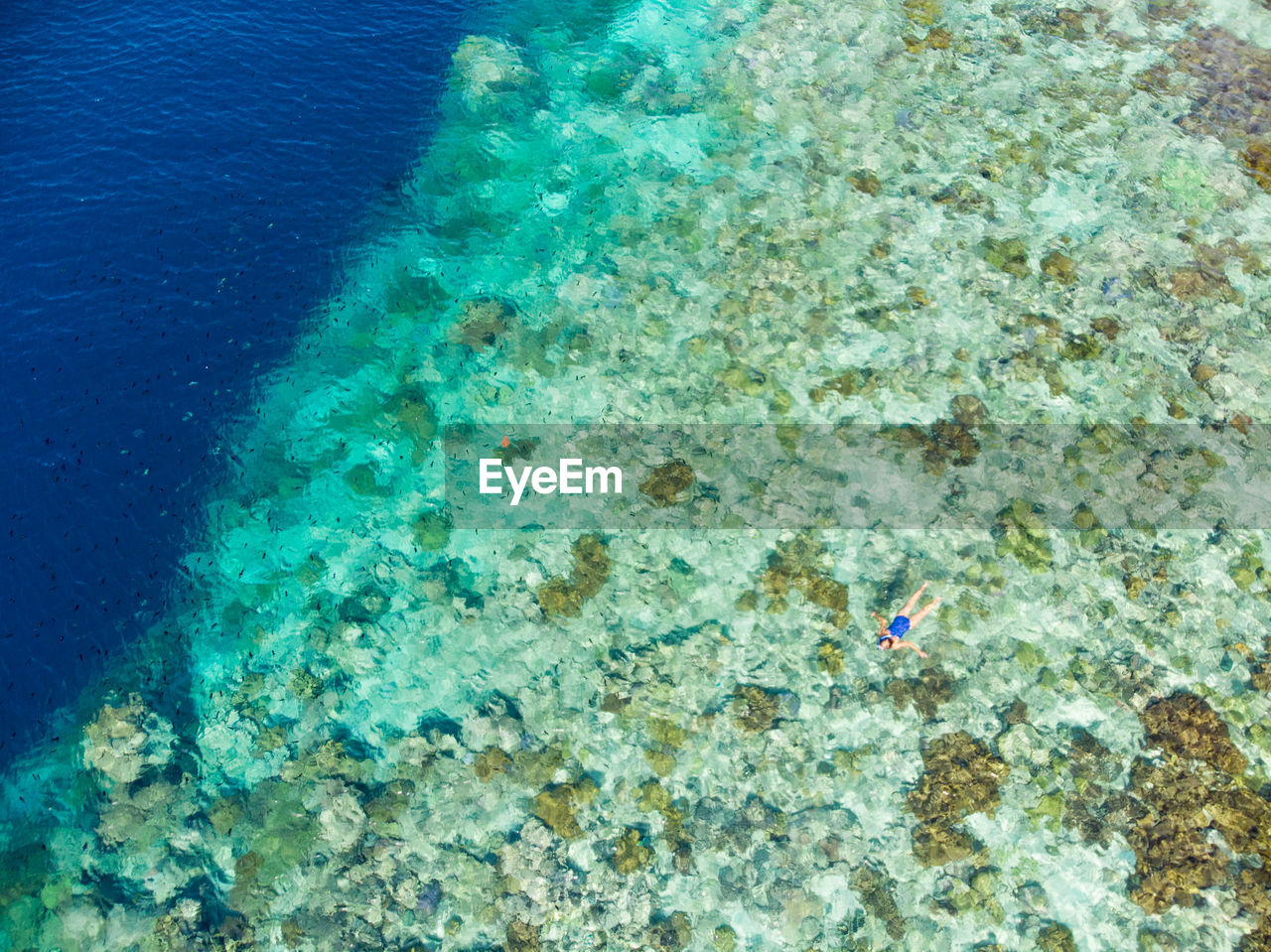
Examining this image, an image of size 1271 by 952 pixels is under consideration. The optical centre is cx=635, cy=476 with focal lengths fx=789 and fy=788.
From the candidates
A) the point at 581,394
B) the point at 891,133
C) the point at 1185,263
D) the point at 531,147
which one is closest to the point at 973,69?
the point at 891,133

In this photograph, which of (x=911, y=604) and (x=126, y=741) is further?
(x=911, y=604)

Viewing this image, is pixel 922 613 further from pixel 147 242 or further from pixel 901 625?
pixel 147 242

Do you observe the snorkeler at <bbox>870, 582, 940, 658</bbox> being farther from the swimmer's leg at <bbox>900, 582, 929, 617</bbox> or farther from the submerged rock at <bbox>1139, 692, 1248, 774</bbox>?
the submerged rock at <bbox>1139, 692, 1248, 774</bbox>

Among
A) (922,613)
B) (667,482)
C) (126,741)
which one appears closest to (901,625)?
(922,613)

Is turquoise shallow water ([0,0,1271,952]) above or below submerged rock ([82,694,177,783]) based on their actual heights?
above

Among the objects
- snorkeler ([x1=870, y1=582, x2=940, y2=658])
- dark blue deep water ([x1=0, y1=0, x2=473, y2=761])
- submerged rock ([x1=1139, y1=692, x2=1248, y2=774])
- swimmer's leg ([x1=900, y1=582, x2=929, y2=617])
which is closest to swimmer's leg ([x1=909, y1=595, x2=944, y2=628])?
snorkeler ([x1=870, y1=582, x2=940, y2=658])

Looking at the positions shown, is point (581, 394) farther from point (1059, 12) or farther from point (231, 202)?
point (1059, 12)
